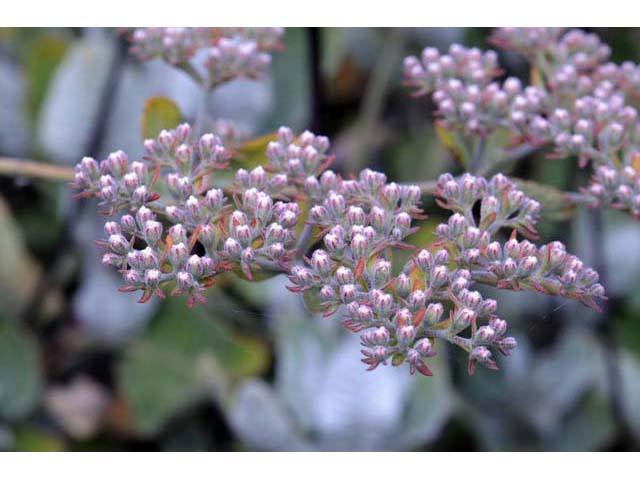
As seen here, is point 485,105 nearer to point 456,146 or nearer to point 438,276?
point 456,146

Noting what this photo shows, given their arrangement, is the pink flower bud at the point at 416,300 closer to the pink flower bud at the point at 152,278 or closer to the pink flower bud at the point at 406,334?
the pink flower bud at the point at 406,334

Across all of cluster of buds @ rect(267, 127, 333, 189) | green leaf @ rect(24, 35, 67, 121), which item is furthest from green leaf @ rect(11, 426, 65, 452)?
cluster of buds @ rect(267, 127, 333, 189)

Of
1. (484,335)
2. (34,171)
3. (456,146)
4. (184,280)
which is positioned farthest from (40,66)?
(484,335)

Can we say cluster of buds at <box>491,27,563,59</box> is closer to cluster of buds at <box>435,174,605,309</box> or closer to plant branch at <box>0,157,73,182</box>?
cluster of buds at <box>435,174,605,309</box>

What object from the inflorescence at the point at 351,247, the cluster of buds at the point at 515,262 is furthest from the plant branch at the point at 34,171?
the cluster of buds at the point at 515,262

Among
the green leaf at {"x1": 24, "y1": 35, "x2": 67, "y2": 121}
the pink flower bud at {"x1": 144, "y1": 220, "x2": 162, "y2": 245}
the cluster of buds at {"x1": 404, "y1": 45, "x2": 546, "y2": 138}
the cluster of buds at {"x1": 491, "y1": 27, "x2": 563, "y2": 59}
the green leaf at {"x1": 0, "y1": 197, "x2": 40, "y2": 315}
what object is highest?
the cluster of buds at {"x1": 491, "y1": 27, "x2": 563, "y2": 59}
